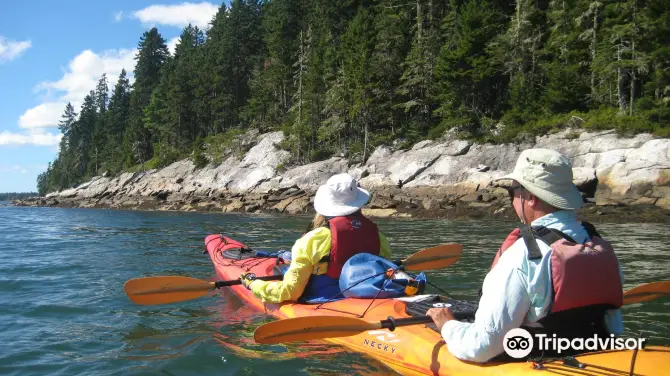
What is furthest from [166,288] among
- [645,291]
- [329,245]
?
[645,291]

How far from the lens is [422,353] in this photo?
3.69m

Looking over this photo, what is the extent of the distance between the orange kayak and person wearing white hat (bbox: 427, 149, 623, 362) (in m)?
0.18

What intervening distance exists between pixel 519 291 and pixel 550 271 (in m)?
0.19

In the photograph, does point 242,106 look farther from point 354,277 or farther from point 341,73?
point 354,277

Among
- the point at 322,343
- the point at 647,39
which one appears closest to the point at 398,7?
the point at 647,39

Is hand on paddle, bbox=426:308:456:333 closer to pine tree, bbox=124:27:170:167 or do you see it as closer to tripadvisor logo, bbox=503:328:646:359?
tripadvisor logo, bbox=503:328:646:359

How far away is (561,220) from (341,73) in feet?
120

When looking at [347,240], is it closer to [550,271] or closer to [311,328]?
[311,328]

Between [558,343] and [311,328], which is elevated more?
[558,343]

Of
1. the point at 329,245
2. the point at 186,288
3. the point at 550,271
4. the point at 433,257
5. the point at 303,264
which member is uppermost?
the point at 550,271

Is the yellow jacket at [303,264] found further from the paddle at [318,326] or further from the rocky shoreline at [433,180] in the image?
the rocky shoreline at [433,180]

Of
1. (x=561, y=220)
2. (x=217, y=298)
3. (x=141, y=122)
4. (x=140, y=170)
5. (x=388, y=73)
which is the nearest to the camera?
(x=561, y=220)

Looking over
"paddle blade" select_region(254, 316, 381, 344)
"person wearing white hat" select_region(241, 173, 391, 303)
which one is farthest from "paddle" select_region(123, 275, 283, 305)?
"paddle blade" select_region(254, 316, 381, 344)

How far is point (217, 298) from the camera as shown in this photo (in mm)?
7273
